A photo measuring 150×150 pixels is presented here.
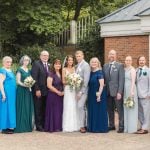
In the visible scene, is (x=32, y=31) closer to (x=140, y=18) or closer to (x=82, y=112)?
(x=140, y=18)

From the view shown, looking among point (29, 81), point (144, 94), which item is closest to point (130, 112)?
point (144, 94)

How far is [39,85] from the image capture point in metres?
12.8

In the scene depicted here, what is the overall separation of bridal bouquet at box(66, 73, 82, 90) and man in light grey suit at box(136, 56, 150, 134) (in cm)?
133

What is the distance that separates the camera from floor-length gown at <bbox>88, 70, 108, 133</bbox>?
12.6 m

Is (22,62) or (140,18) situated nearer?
(22,62)

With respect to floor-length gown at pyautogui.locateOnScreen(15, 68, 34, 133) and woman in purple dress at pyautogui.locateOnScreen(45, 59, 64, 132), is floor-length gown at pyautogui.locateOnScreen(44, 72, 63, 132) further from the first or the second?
floor-length gown at pyautogui.locateOnScreen(15, 68, 34, 133)

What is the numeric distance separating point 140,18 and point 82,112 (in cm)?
602

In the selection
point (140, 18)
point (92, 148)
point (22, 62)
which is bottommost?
point (92, 148)

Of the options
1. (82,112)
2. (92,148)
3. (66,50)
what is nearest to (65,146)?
A: (92,148)

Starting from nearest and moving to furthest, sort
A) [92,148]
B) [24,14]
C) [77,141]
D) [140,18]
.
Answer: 1. [92,148]
2. [77,141]
3. [140,18]
4. [24,14]

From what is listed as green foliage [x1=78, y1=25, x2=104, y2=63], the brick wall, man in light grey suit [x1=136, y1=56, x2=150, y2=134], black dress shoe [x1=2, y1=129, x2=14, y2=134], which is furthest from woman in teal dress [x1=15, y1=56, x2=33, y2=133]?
green foliage [x1=78, y1=25, x2=104, y2=63]

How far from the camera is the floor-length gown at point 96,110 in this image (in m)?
12.6

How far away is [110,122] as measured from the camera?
13.0m

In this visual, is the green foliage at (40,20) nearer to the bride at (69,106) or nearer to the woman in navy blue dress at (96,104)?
the bride at (69,106)
